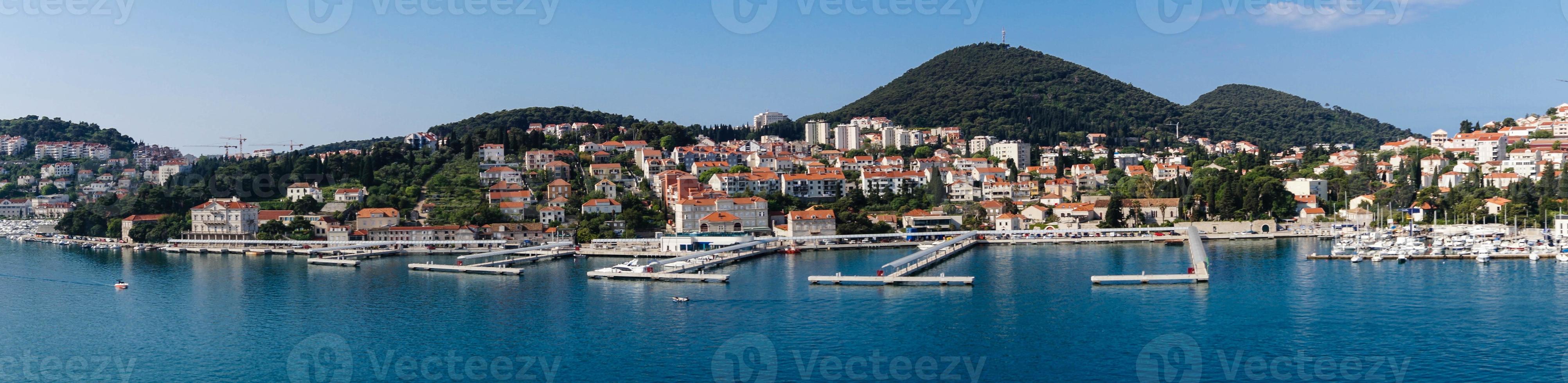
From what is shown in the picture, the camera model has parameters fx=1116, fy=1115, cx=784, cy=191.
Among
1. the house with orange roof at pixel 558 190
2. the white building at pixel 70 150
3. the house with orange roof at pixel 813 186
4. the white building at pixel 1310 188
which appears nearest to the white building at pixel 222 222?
the house with orange roof at pixel 558 190

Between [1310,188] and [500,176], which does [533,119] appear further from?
[1310,188]

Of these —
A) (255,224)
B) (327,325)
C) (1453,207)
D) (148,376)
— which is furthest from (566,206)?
(1453,207)

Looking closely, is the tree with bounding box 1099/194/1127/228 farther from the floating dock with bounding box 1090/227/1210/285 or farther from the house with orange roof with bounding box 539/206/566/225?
the house with orange roof with bounding box 539/206/566/225

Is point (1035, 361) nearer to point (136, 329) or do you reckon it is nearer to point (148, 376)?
point (148, 376)

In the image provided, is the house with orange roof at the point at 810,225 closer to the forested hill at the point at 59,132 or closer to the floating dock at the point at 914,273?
the floating dock at the point at 914,273

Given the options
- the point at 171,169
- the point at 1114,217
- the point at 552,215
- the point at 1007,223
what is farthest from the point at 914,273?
the point at 171,169

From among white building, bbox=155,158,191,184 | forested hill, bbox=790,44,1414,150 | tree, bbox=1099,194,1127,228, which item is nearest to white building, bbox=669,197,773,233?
tree, bbox=1099,194,1127,228

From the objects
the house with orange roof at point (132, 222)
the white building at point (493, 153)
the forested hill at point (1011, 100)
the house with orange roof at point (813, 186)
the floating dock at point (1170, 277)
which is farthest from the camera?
the forested hill at point (1011, 100)
